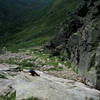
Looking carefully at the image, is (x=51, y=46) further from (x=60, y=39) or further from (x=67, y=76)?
(x=67, y=76)

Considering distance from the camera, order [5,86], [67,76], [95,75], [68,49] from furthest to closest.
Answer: [68,49] < [67,76] < [95,75] < [5,86]

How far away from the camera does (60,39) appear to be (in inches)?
2689

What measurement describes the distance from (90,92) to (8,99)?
10.6 m

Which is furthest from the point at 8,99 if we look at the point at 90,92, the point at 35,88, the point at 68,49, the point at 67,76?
the point at 68,49

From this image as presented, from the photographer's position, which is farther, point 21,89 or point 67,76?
point 67,76

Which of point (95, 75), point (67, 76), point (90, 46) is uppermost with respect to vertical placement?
point (90, 46)

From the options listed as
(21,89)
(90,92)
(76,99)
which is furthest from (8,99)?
(90,92)

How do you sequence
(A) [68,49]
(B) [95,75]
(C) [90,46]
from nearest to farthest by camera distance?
(B) [95,75] < (C) [90,46] < (A) [68,49]

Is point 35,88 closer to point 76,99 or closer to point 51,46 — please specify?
point 76,99

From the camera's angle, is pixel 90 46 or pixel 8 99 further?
pixel 90 46

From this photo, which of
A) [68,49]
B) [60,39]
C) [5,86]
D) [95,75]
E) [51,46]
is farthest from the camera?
[51,46]

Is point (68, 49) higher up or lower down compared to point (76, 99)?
higher up

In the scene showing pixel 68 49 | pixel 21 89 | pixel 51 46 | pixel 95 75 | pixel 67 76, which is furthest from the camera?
pixel 51 46

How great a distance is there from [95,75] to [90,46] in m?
7.41
